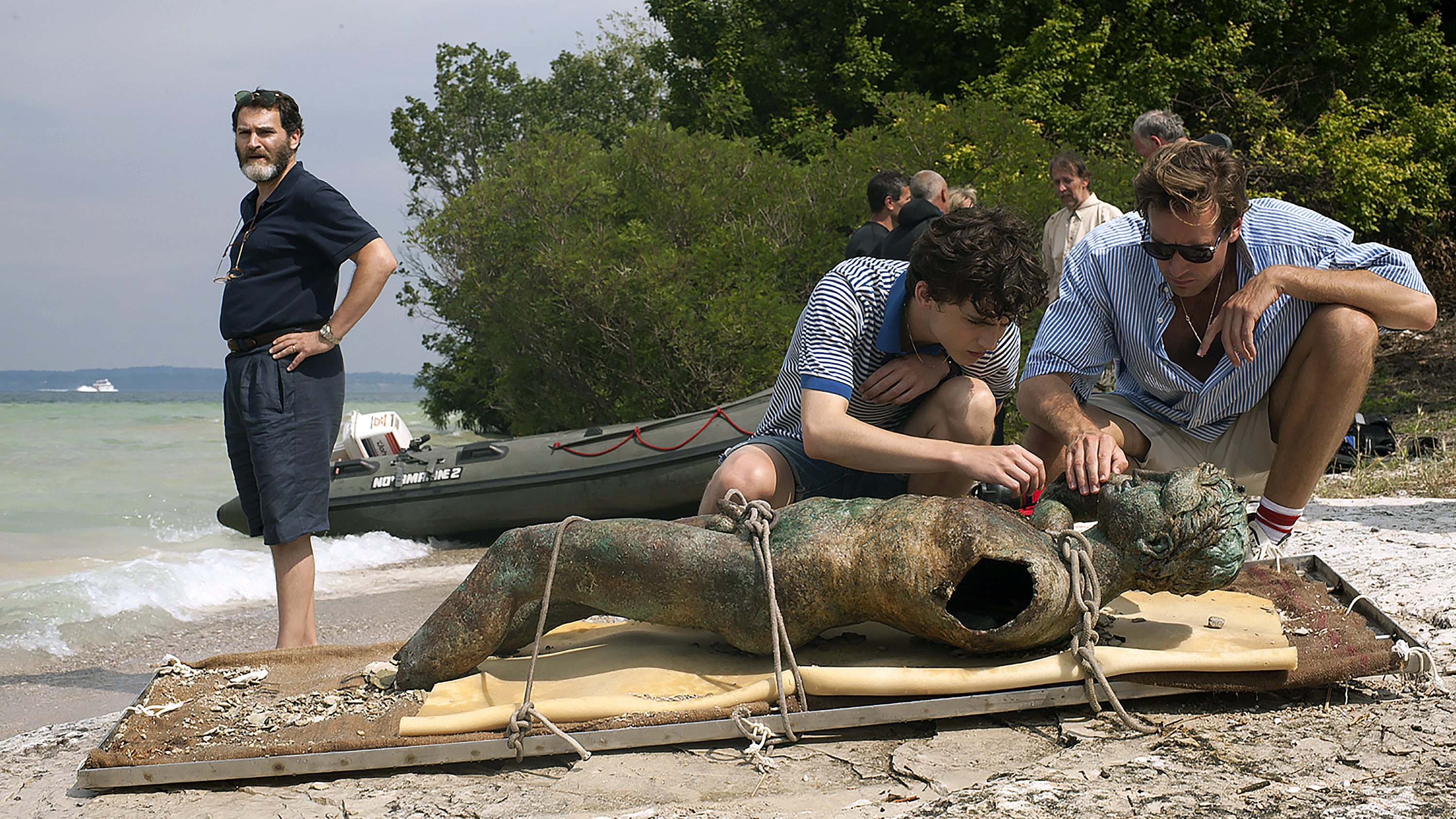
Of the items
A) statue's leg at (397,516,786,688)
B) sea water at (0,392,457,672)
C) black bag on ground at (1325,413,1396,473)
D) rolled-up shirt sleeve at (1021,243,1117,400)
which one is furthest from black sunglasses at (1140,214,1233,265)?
sea water at (0,392,457,672)

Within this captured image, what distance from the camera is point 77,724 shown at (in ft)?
9.21

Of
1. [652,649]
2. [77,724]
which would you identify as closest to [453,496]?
[77,724]

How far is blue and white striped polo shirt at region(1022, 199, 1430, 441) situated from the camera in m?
2.86

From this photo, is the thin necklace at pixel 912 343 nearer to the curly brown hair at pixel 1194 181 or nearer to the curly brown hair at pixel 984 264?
the curly brown hair at pixel 984 264

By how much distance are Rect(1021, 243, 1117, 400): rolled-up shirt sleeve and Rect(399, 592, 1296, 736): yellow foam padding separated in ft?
2.21

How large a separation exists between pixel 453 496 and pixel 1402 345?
11.6 meters

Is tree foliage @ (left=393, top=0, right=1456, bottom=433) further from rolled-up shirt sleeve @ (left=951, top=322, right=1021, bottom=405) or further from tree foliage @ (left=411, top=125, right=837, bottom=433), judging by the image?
rolled-up shirt sleeve @ (left=951, top=322, right=1021, bottom=405)

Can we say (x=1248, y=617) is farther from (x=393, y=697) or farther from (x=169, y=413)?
(x=169, y=413)

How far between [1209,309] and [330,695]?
8.50ft

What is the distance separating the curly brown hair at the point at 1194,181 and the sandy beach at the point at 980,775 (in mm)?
1203

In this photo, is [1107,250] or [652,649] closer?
[652,649]

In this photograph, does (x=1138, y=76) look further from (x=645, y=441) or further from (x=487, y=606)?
(x=487, y=606)

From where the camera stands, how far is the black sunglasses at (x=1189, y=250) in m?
2.73

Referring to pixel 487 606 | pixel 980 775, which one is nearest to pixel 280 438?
pixel 487 606
